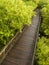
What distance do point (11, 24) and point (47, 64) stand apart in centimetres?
519

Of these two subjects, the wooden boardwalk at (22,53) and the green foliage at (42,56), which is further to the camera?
the green foliage at (42,56)

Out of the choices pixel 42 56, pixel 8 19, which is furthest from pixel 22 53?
pixel 42 56

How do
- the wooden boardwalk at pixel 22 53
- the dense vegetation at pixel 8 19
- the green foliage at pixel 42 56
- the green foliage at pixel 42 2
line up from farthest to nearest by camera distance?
the green foliage at pixel 42 2 → the green foliage at pixel 42 56 → the dense vegetation at pixel 8 19 → the wooden boardwalk at pixel 22 53

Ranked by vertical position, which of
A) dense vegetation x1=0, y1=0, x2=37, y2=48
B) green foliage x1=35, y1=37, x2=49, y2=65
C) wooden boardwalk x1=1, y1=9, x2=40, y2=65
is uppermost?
dense vegetation x1=0, y1=0, x2=37, y2=48

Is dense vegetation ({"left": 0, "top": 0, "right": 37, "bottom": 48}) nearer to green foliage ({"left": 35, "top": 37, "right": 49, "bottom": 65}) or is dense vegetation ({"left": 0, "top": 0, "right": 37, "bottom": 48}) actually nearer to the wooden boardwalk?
the wooden boardwalk

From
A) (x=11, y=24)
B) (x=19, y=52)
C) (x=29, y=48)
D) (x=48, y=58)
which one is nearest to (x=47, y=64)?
(x=48, y=58)

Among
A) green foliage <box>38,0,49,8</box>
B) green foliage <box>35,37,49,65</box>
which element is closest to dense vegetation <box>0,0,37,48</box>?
A: green foliage <box>35,37,49,65</box>

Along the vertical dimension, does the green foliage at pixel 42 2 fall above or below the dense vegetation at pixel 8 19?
below

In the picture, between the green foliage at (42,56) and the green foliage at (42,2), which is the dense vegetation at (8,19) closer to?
the green foliage at (42,56)

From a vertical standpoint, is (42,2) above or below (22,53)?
above

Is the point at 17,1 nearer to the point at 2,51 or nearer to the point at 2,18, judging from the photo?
the point at 2,18

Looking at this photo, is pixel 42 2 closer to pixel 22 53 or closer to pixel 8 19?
pixel 8 19

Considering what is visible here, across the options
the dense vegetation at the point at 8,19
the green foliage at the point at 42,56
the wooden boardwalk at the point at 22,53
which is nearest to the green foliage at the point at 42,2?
the green foliage at the point at 42,56

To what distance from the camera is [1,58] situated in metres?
12.1
